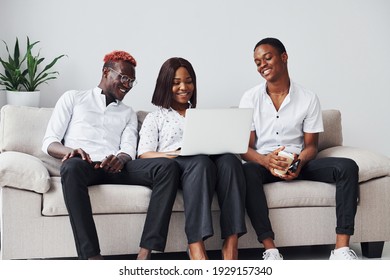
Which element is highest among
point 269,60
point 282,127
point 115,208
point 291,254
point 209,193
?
A: point 269,60

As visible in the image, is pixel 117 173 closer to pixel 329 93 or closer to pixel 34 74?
pixel 34 74

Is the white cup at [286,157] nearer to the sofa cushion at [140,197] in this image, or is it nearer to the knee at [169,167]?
the sofa cushion at [140,197]

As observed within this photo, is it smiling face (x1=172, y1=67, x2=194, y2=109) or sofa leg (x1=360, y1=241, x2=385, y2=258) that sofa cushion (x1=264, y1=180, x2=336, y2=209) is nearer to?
sofa leg (x1=360, y1=241, x2=385, y2=258)

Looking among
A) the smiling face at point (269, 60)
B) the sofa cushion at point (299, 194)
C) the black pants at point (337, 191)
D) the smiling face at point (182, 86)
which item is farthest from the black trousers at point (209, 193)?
the smiling face at point (269, 60)

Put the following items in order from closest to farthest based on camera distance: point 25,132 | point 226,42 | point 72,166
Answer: point 72,166 < point 25,132 < point 226,42

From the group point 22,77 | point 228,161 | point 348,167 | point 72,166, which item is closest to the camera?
point 72,166

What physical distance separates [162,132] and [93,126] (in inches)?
14.0

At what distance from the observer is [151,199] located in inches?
111

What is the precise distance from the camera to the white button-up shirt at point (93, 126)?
10.4ft

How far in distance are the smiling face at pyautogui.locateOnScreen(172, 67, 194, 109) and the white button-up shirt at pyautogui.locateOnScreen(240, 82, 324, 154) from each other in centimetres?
32

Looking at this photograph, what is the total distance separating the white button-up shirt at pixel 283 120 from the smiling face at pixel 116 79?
614 millimetres

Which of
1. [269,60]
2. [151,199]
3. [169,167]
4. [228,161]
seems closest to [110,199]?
[151,199]

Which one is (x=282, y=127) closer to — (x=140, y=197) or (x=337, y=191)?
(x=337, y=191)
